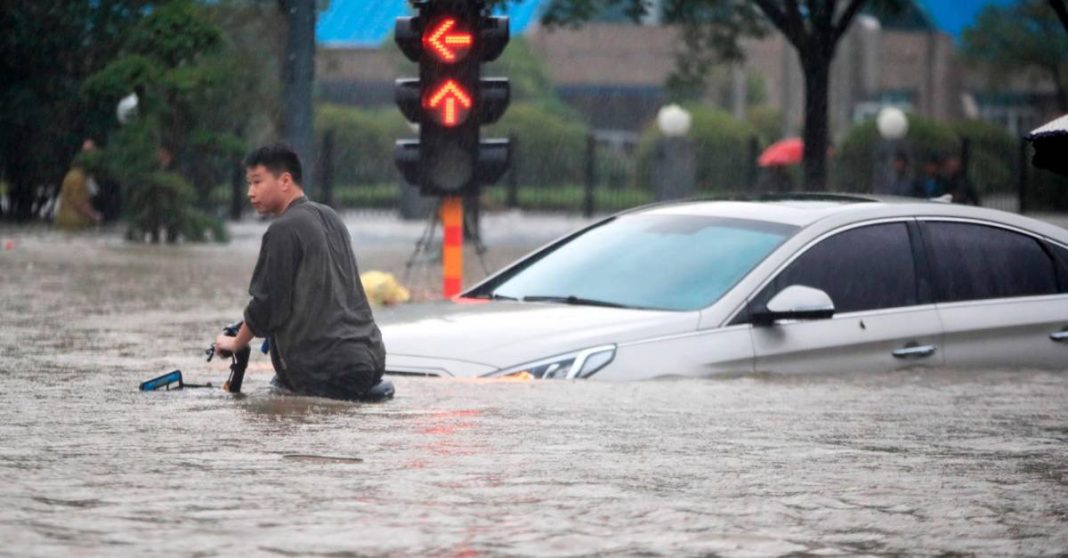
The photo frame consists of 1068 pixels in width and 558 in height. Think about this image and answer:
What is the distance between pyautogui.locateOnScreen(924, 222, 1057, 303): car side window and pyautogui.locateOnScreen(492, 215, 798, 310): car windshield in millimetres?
859

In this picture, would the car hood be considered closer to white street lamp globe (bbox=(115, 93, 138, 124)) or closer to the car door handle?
the car door handle

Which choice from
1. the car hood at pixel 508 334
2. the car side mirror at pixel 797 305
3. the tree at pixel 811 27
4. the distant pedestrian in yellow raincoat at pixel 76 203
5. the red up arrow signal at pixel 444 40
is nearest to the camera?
the car hood at pixel 508 334

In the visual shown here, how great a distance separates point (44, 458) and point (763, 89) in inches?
2378

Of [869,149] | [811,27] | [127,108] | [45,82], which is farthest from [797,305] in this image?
[869,149]

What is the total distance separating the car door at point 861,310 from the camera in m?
10.4

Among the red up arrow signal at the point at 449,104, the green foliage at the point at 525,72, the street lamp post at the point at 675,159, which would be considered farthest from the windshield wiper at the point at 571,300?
the green foliage at the point at 525,72

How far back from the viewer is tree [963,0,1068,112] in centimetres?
4912

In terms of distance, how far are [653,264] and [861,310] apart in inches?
42.3

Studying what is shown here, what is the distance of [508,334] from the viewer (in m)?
10.0

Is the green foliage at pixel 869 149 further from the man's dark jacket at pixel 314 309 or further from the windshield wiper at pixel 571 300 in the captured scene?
the man's dark jacket at pixel 314 309

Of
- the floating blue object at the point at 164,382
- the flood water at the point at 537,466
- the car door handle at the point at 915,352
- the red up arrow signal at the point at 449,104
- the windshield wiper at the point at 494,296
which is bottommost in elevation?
the flood water at the point at 537,466

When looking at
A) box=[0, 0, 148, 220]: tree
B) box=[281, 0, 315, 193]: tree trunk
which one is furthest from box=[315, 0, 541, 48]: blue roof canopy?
box=[281, 0, 315, 193]: tree trunk

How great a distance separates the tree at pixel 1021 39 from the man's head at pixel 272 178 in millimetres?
40682

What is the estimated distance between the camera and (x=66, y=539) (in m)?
5.98
